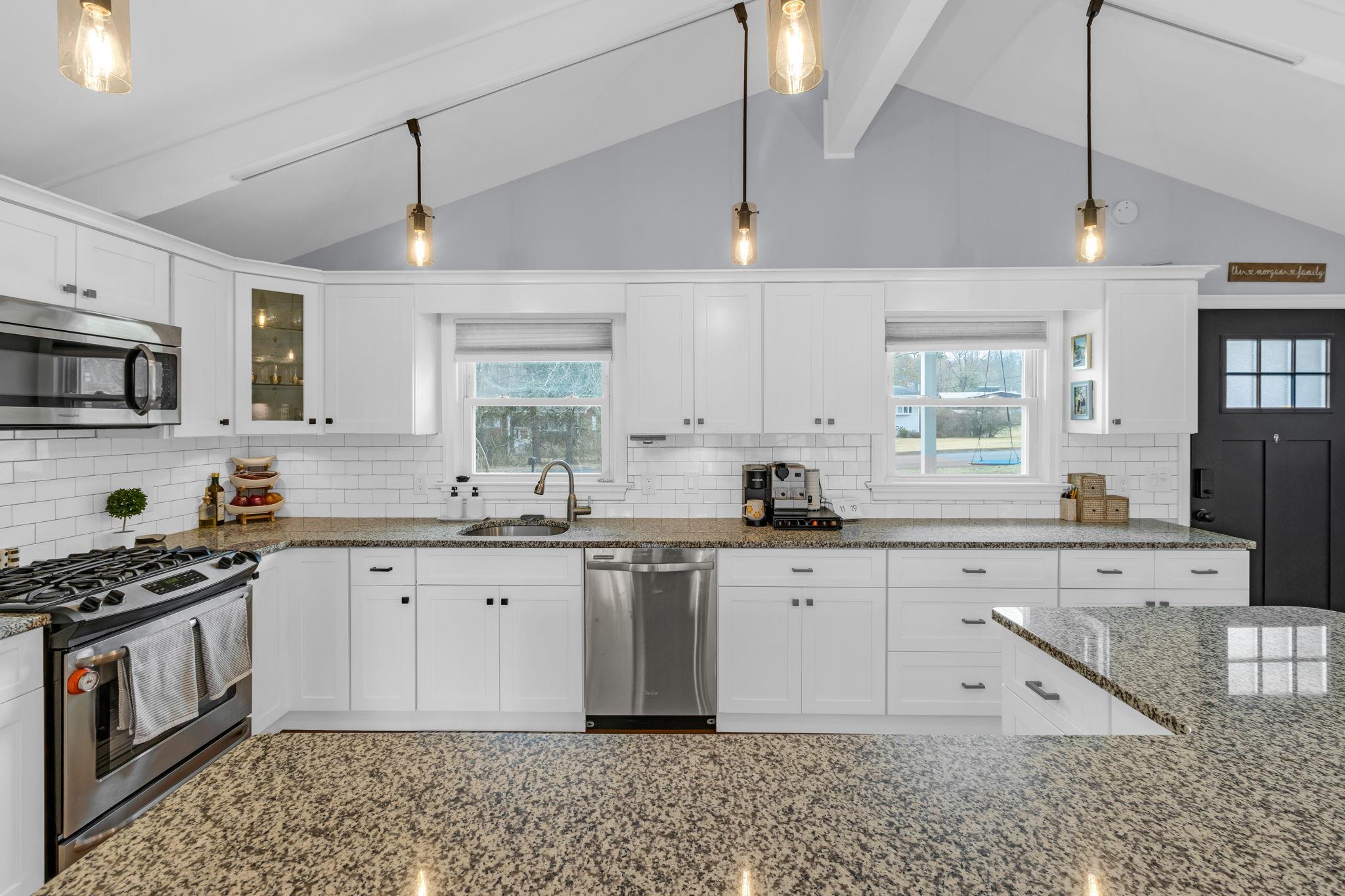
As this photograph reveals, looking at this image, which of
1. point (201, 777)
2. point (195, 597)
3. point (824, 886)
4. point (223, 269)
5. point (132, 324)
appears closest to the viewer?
point (824, 886)

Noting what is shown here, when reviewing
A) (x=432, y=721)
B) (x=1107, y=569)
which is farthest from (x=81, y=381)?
(x=1107, y=569)

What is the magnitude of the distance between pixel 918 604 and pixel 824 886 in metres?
2.61

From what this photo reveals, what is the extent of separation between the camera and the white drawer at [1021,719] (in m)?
1.68

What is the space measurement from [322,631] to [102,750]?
114cm

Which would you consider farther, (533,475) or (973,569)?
(533,475)

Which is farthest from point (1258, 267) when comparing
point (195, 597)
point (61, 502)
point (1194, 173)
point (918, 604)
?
point (61, 502)

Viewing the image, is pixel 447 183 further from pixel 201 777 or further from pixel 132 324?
pixel 201 777

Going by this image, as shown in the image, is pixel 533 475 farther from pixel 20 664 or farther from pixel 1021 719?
pixel 1021 719

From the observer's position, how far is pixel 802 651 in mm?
3170

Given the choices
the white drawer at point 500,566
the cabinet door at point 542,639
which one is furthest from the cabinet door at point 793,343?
the cabinet door at point 542,639

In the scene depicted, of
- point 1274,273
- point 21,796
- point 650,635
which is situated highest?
point 1274,273

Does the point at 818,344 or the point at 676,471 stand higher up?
the point at 818,344

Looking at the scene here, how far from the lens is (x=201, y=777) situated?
1023mm

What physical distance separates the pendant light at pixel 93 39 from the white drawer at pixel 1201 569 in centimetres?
388
